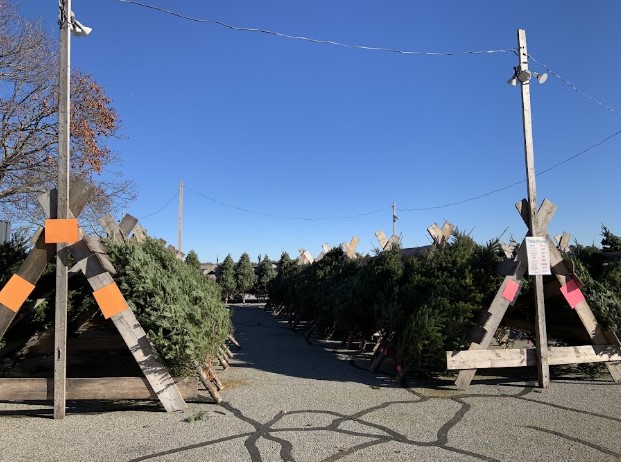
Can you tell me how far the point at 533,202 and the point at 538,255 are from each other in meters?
0.86

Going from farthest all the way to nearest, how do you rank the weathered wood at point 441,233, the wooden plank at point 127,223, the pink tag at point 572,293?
1. the weathered wood at point 441,233
2. the pink tag at point 572,293
3. the wooden plank at point 127,223

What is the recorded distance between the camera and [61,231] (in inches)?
222

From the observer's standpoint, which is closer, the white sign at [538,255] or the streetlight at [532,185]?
the white sign at [538,255]

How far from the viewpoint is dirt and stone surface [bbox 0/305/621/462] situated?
173 inches

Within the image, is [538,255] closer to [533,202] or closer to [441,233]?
[533,202]

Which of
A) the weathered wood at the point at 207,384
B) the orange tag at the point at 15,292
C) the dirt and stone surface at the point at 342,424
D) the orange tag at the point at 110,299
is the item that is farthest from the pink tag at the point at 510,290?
the orange tag at the point at 15,292

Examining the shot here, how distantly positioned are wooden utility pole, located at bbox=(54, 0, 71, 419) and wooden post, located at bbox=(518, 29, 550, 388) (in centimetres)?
662

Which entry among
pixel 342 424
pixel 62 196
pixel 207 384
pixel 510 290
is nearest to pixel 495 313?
pixel 510 290

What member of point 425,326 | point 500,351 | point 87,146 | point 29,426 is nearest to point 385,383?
point 425,326

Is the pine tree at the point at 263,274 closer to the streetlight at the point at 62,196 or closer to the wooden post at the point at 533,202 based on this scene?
the wooden post at the point at 533,202

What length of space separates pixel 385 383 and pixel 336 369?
4.63 ft

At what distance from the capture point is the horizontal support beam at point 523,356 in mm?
6945

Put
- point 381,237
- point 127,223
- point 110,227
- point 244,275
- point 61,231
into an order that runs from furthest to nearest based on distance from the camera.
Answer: point 244,275, point 381,237, point 127,223, point 110,227, point 61,231

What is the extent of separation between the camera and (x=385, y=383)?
25.0ft
